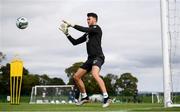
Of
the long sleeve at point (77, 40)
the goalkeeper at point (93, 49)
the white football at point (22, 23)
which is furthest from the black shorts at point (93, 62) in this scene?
the white football at point (22, 23)

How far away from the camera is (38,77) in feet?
251

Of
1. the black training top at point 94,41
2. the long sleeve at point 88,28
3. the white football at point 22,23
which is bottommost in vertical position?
the black training top at point 94,41

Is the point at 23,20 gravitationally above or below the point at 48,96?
above

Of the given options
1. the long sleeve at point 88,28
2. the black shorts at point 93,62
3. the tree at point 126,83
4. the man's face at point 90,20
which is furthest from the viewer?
the tree at point 126,83

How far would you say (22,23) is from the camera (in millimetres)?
15344

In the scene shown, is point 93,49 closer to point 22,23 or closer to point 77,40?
point 77,40

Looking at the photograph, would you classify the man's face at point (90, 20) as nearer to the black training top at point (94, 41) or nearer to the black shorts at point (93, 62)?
the black training top at point (94, 41)

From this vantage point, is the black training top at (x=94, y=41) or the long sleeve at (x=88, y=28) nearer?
the long sleeve at (x=88, y=28)

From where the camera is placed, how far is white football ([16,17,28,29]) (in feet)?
50.3

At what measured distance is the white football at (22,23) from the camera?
15.3 m

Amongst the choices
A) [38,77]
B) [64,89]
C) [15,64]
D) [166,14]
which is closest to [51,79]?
[38,77]

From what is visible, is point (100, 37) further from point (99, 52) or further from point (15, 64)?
point (15, 64)

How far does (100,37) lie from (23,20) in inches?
216

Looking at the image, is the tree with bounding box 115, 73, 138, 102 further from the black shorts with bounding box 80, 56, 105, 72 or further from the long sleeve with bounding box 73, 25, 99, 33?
the long sleeve with bounding box 73, 25, 99, 33
